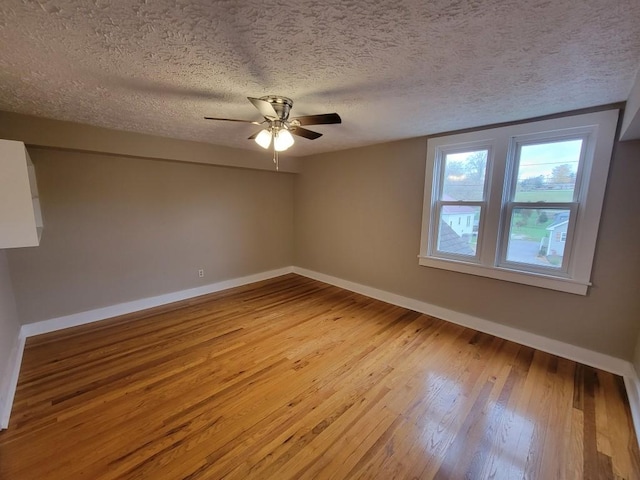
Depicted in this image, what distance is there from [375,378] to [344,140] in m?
2.84

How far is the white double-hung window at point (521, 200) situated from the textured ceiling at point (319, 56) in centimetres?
33

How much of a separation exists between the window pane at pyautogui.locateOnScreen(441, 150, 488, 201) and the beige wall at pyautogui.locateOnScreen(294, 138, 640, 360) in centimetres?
33

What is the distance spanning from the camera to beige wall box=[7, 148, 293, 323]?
2863 millimetres

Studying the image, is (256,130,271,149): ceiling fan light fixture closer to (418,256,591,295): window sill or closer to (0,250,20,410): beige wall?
(418,256,591,295): window sill

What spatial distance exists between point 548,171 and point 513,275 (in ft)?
3.55

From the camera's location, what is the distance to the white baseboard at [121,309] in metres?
2.89

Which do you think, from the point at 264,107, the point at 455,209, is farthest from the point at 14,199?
the point at 455,209

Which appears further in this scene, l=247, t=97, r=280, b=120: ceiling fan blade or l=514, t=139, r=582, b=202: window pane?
l=514, t=139, r=582, b=202: window pane

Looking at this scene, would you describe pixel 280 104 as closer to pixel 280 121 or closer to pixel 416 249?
pixel 280 121

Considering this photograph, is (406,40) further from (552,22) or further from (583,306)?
(583,306)

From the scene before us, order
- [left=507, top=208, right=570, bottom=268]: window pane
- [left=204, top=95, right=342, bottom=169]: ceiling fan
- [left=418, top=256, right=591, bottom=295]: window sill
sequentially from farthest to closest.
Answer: [left=507, top=208, right=570, bottom=268]: window pane → [left=418, top=256, right=591, bottom=295]: window sill → [left=204, top=95, right=342, bottom=169]: ceiling fan

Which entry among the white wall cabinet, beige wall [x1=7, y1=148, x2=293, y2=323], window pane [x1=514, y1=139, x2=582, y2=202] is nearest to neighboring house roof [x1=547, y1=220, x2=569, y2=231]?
window pane [x1=514, y1=139, x2=582, y2=202]

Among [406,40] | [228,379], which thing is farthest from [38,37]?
[228,379]

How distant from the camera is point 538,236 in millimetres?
2682
